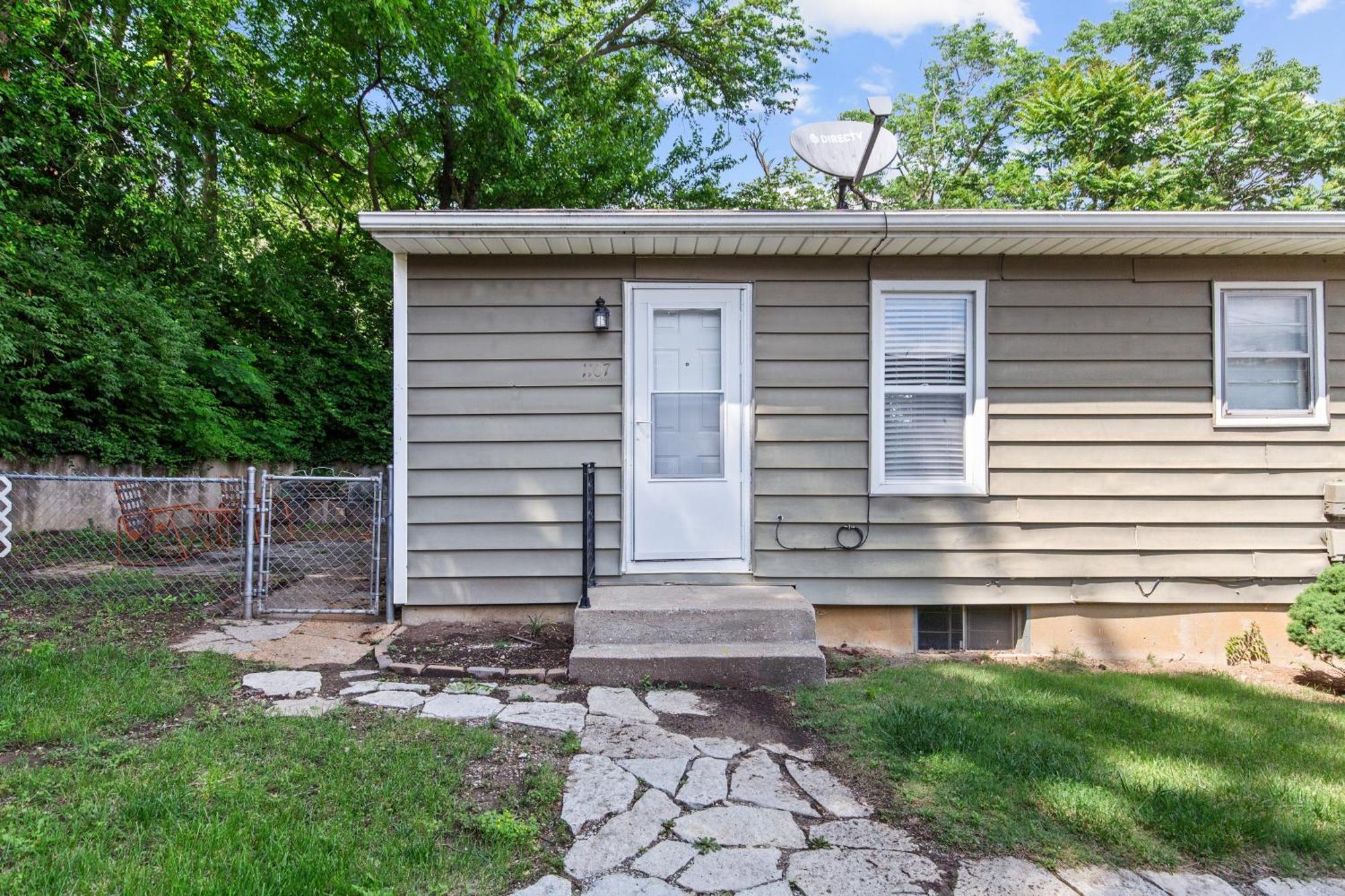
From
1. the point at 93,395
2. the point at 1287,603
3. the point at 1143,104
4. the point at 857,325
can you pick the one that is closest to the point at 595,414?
the point at 857,325

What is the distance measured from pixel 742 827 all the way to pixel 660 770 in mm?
444

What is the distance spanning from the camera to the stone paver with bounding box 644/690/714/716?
10.2ft

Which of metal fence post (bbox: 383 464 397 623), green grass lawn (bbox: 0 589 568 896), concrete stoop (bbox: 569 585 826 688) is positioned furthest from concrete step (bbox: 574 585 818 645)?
metal fence post (bbox: 383 464 397 623)

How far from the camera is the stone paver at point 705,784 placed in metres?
2.31

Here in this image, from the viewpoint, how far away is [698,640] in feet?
12.0

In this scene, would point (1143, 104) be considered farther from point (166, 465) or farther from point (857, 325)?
point (166, 465)

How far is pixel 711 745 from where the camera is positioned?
2758 mm

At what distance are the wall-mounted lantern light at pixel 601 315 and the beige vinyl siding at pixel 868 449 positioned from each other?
71 mm

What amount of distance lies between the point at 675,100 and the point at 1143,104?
867cm

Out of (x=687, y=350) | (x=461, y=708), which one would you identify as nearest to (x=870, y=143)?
(x=687, y=350)

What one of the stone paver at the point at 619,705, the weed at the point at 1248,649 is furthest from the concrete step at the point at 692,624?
the weed at the point at 1248,649

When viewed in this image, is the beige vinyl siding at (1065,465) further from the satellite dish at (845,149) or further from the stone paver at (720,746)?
the stone paver at (720,746)

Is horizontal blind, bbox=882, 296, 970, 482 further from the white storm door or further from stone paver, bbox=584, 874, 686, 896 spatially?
stone paver, bbox=584, 874, 686, 896

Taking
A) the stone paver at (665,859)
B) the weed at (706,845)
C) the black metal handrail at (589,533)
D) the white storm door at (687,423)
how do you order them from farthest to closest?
1. the white storm door at (687,423)
2. the black metal handrail at (589,533)
3. the weed at (706,845)
4. the stone paver at (665,859)
